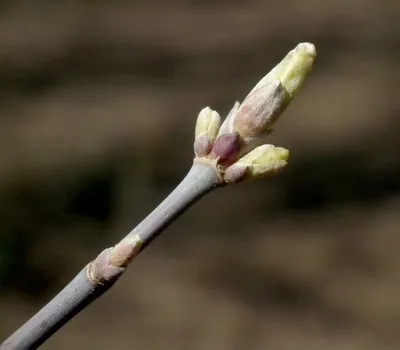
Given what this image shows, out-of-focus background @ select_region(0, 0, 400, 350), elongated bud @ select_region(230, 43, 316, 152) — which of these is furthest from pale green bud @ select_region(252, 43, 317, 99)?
out-of-focus background @ select_region(0, 0, 400, 350)

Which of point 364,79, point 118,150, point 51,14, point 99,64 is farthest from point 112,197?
point 364,79

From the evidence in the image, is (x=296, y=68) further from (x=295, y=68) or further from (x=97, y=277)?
(x=97, y=277)

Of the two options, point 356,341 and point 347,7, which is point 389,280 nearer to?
point 356,341

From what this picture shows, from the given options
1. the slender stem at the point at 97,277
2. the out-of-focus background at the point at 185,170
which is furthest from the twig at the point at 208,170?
the out-of-focus background at the point at 185,170

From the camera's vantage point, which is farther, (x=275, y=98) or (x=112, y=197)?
(x=112, y=197)

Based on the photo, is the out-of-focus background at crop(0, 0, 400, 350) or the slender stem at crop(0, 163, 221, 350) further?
the out-of-focus background at crop(0, 0, 400, 350)

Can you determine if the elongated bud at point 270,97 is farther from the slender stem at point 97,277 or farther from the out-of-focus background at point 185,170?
the out-of-focus background at point 185,170

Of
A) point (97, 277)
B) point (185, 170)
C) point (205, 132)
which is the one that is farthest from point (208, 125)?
point (185, 170)

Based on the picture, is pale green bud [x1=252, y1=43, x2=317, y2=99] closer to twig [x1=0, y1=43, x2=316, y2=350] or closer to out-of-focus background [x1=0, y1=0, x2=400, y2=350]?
twig [x1=0, y1=43, x2=316, y2=350]
